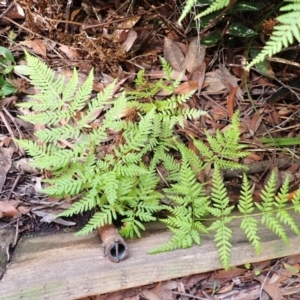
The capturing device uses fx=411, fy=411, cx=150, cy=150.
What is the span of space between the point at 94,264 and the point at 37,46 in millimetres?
1169

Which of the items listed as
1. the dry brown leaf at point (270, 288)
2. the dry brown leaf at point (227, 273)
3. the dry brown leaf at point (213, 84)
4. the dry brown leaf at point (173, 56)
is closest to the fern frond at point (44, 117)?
the dry brown leaf at point (173, 56)

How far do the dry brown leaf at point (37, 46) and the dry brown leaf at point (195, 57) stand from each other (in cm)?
76

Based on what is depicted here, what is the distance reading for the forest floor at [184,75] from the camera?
78.8 inches

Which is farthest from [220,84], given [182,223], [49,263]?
[49,263]

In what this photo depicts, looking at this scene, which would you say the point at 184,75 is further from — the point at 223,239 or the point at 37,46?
the point at 223,239

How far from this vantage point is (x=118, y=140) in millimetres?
1989

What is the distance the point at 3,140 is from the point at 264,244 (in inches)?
52.3

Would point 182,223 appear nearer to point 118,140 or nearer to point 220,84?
point 118,140

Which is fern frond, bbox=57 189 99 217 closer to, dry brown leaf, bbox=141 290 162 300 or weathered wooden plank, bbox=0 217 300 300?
weathered wooden plank, bbox=0 217 300 300

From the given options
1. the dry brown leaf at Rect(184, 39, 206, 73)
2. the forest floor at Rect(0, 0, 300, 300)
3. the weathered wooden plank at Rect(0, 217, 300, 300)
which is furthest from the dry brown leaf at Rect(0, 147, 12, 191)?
the dry brown leaf at Rect(184, 39, 206, 73)

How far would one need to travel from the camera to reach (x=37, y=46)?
215 centimetres

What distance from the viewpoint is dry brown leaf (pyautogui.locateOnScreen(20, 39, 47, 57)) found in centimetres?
215

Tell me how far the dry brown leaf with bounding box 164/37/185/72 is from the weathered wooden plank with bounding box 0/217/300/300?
0.91 metres

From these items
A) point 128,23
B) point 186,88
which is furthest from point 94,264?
point 128,23
